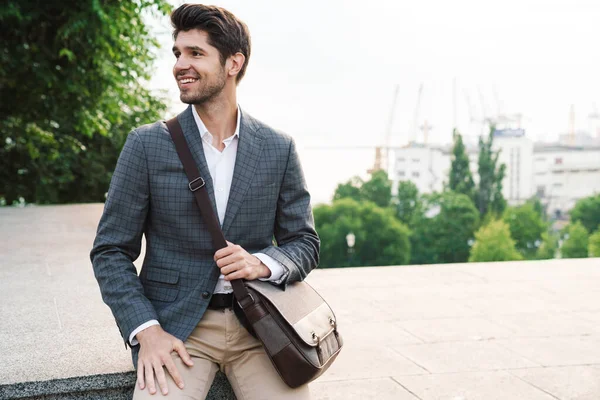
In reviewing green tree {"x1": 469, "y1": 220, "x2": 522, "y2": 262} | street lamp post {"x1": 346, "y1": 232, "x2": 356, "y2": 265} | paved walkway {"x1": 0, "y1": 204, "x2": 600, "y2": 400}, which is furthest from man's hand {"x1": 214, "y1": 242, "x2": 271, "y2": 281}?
green tree {"x1": 469, "y1": 220, "x2": 522, "y2": 262}

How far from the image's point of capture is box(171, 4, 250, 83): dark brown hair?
2.23 meters

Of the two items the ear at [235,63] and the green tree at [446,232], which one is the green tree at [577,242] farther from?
the ear at [235,63]

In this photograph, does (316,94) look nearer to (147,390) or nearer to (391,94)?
(391,94)

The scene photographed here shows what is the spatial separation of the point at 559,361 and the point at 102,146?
1977cm

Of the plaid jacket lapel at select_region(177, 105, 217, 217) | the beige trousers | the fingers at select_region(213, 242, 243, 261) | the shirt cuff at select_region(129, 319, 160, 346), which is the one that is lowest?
the beige trousers

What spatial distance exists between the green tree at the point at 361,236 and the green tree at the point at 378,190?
26.7 ft

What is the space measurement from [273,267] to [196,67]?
70cm

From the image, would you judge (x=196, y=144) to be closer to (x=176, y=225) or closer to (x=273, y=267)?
(x=176, y=225)

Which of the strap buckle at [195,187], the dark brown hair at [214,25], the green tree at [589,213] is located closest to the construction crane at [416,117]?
the green tree at [589,213]

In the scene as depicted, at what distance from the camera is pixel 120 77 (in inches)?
445

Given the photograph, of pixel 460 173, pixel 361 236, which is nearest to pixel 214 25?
pixel 361 236

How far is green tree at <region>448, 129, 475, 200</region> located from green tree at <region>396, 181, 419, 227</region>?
15.6 feet

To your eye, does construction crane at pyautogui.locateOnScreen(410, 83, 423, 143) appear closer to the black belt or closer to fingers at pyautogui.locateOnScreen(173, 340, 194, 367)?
the black belt

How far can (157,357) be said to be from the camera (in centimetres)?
211
